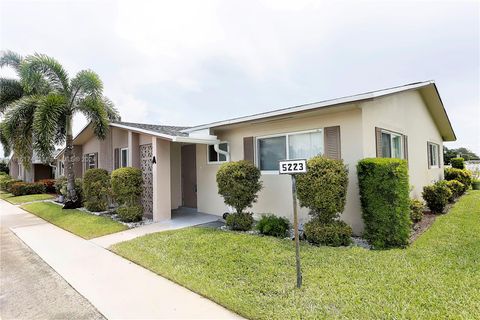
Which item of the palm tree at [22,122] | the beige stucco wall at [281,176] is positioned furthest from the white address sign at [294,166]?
the palm tree at [22,122]

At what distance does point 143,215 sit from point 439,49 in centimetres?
1259

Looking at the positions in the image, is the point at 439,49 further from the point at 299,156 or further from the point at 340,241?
the point at 340,241

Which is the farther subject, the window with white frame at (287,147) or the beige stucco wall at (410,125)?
the window with white frame at (287,147)

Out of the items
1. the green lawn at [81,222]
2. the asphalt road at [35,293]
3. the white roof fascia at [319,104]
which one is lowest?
the asphalt road at [35,293]

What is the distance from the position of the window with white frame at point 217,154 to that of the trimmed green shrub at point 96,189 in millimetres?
4889

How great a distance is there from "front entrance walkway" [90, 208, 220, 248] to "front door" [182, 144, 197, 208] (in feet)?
2.06

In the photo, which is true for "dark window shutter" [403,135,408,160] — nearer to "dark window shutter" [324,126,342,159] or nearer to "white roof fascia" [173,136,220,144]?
"dark window shutter" [324,126,342,159]

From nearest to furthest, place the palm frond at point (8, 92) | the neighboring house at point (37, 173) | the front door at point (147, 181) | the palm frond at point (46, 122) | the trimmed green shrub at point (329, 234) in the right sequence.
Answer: the trimmed green shrub at point (329, 234), the front door at point (147, 181), the palm frond at point (46, 122), the palm frond at point (8, 92), the neighboring house at point (37, 173)

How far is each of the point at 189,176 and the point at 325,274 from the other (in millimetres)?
7899

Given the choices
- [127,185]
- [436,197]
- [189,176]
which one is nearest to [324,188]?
[436,197]

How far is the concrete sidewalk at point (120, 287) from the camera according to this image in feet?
11.2

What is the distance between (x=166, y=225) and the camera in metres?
8.43

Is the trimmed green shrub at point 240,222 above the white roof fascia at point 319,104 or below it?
below

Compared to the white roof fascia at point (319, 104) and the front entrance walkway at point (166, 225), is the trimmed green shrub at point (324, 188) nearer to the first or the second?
the white roof fascia at point (319, 104)
